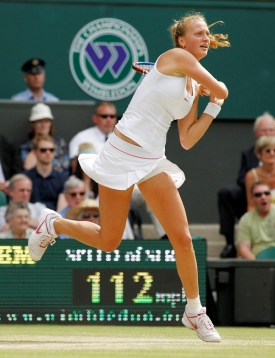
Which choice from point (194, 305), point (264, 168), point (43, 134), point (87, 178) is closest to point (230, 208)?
point (264, 168)

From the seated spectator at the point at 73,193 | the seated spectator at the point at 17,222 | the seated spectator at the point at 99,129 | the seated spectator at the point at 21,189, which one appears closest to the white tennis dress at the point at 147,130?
the seated spectator at the point at 17,222

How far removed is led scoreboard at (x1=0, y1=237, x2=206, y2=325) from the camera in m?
7.86

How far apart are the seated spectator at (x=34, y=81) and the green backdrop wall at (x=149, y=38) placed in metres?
0.65

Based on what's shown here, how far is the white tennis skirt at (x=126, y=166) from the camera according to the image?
5.90 m

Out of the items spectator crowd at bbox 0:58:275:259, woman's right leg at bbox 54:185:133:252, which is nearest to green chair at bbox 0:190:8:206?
spectator crowd at bbox 0:58:275:259

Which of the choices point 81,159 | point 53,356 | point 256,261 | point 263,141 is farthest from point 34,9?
point 53,356

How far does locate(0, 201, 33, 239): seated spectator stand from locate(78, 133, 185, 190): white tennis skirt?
9.02 ft

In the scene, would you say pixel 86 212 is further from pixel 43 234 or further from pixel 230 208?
pixel 43 234

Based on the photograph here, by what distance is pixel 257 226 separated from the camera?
9.54m

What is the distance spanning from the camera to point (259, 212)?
965 centimetres

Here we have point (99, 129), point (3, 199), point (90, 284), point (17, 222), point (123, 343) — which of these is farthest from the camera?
point (99, 129)

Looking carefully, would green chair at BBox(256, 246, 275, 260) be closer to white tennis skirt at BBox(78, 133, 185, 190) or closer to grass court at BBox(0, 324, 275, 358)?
grass court at BBox(0, 324, 275, 358)

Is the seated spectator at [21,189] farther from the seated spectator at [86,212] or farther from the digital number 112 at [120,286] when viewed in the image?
the digital number 112 at [120,286]

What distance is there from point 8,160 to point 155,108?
15.8 feet
